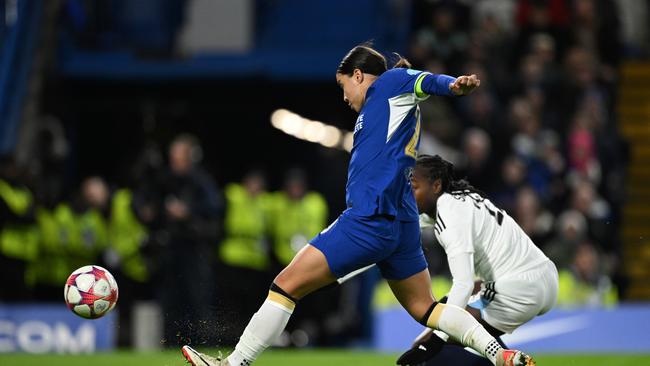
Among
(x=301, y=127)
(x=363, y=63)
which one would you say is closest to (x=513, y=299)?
(x=363, y=63)

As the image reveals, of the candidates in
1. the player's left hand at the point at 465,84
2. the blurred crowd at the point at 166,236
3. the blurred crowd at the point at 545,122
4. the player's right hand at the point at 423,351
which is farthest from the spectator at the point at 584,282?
the player's left hand at the point at 465,84

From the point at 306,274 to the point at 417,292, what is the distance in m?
0.67

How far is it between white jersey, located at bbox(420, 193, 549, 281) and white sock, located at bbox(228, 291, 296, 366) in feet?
3.28

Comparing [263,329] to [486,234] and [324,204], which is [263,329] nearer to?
[486,234]

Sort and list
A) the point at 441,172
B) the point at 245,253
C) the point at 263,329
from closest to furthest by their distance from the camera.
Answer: the point at 263,329 < the point at 441,172 < the point at 245,253

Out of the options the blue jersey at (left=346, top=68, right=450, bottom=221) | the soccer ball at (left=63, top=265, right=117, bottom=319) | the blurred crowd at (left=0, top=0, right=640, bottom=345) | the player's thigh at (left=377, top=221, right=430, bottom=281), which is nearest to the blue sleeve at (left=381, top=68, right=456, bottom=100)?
the blue jersey at (left=346, top=68, right=450, bottom=221)

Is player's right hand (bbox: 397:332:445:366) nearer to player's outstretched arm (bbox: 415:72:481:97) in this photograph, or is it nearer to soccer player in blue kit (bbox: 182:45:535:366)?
soccer player in blue kit (bbox: 182:45:535:366)

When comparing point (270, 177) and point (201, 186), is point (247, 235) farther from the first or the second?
point (270, 177)

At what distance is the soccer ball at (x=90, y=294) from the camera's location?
7.71 m

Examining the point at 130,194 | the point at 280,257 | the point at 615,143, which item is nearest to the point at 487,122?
the point at 615,143

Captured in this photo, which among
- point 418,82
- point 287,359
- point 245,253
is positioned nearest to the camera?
point 418,82

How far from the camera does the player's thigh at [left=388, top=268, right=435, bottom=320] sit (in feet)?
23.2

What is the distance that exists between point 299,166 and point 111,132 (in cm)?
263

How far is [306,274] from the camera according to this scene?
22.4ft
